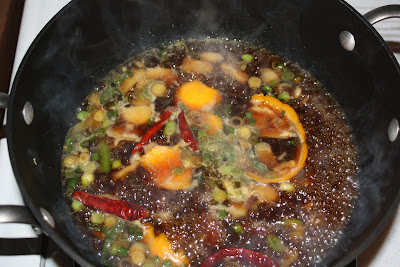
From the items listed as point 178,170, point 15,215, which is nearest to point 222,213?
point 178,170

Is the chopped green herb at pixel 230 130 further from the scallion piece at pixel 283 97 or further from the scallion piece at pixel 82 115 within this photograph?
the scallion piece at pixel 82 115

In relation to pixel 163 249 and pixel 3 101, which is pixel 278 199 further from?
pixel 3 101

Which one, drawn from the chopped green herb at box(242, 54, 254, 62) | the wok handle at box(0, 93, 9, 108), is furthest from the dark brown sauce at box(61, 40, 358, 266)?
the wok handle at box(0, 93, 9, 108)

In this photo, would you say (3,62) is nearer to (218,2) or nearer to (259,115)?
(218,2)

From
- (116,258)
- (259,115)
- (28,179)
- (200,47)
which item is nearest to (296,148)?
(259,115)

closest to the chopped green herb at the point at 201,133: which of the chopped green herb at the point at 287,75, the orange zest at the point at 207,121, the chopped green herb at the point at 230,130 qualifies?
the orange zest at the point at 207,121

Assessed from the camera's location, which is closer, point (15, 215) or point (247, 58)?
point (15, 215)
